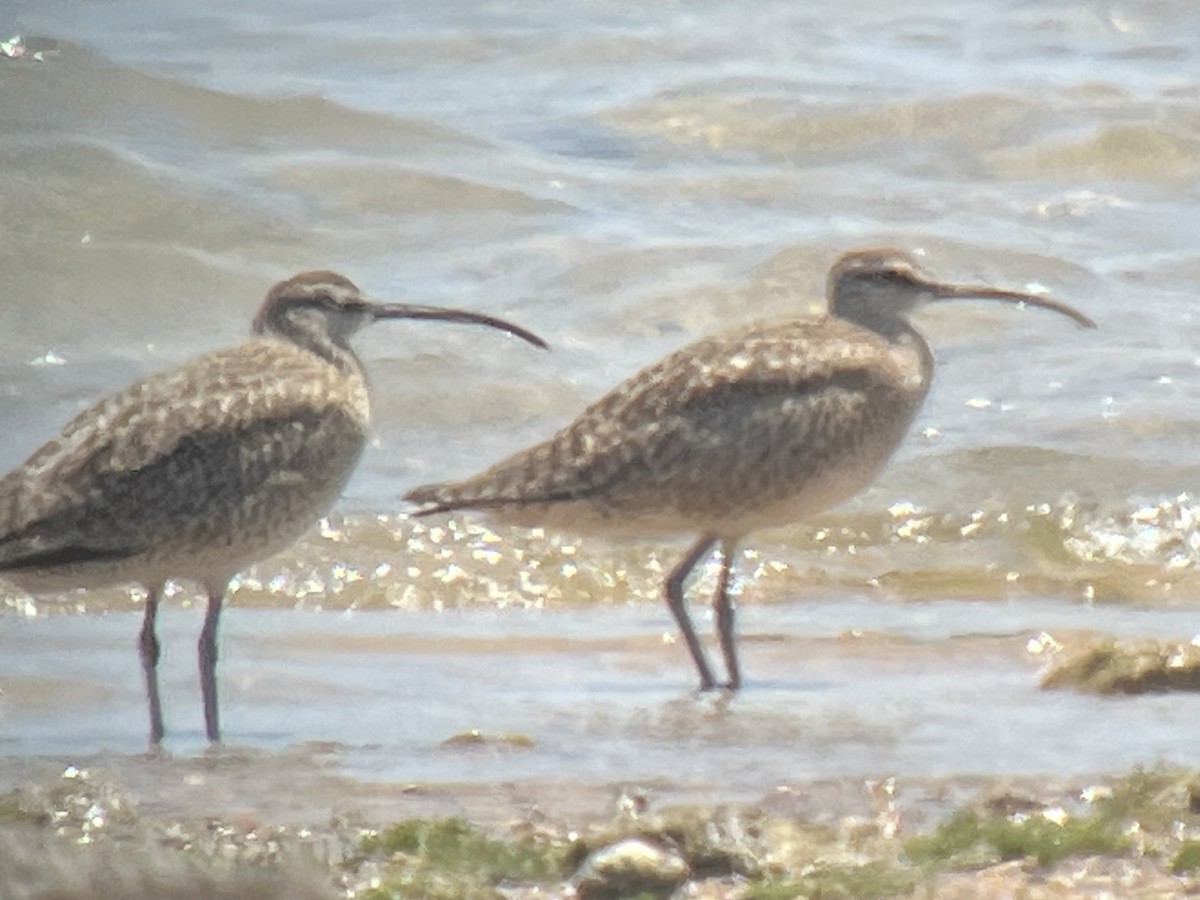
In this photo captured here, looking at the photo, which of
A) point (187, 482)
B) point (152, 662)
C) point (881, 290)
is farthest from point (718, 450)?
point (152, 662)

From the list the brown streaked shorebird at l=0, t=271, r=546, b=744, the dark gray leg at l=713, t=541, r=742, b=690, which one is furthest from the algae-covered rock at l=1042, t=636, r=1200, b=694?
the brown streaked shorebird at l=0, t=271, r=546, b=744

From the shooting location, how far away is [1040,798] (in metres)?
6.79

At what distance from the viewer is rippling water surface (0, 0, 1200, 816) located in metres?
8.51

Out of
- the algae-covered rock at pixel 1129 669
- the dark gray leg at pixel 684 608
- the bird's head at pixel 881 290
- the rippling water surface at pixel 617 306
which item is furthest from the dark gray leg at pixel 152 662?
the bird's head at pixel 881 290

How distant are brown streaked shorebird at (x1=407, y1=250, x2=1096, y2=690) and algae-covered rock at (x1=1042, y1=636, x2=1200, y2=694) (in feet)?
3.53

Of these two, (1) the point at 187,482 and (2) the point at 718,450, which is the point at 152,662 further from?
(2) the point at 718,450

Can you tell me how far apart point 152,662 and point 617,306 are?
671 centimetres

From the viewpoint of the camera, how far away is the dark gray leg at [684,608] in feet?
29.2

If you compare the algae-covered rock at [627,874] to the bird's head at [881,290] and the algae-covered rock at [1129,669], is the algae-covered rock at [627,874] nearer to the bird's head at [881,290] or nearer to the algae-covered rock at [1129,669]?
the algae-covered rock at [1129,669]

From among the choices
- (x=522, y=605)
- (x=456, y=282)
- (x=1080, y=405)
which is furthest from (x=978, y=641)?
(x=456, y=282)

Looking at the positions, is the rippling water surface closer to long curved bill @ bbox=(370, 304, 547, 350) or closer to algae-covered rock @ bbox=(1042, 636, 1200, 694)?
algae-covered rock @ bbox=(1042, 636, 1200, 694)

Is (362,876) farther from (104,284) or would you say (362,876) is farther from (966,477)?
(104,284)

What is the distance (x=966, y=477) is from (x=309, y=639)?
11.8ft

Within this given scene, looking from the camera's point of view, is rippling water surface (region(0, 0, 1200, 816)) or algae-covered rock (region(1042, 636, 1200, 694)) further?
rippling water surface (region(0, 0, 1200, 816))
